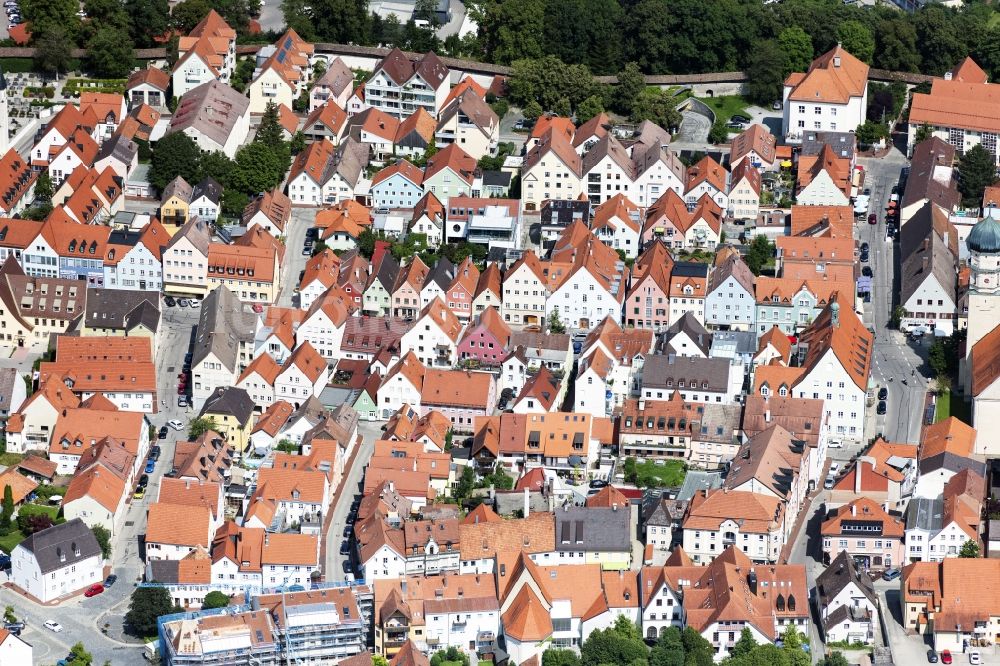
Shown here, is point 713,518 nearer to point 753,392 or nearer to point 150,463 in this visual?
point 753,392

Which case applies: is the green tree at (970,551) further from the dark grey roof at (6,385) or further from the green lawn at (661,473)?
the dark grey roof at (6,385)

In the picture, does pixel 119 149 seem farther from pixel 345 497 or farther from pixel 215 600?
pixel 215 600

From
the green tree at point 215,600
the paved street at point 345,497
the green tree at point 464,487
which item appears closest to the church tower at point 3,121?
the paved street at point 345,497

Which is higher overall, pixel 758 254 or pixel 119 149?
pixel 119 149

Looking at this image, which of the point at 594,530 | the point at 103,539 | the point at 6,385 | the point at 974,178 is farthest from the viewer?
the point at 974,178

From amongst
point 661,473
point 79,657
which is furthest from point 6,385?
point 661,473

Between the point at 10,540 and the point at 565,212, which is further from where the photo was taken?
the point at 565,212

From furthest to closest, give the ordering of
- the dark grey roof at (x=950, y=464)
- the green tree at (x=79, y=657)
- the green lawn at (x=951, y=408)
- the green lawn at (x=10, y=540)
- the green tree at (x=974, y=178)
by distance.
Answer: the green tree at (x=974, y=178) → the green lawn at (x=951, y=408) → the dark grey roof at (x=950, y=464) → the green lawn at (x=10, y=540) → the green tree at (x=79, y=657)
